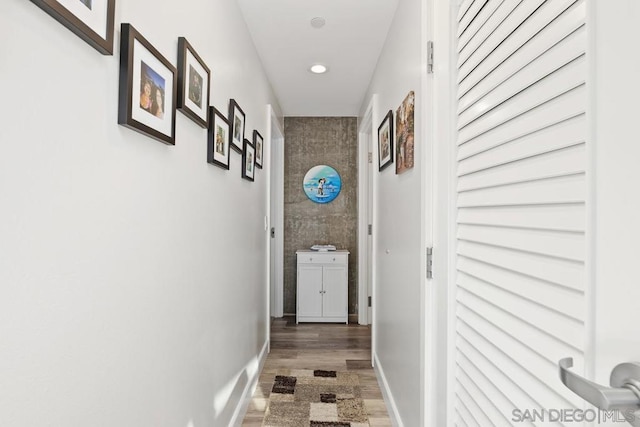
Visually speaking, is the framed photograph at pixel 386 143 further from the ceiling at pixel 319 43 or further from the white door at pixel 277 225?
the white door at pixel 277 225

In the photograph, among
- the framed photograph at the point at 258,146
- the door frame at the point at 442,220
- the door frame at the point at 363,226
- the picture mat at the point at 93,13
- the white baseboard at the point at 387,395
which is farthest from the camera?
the door frame at the point at 363,226

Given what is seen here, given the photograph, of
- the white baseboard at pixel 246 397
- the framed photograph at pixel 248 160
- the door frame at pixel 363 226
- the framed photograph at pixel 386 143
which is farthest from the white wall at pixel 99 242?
the door frame at pixel 363 226

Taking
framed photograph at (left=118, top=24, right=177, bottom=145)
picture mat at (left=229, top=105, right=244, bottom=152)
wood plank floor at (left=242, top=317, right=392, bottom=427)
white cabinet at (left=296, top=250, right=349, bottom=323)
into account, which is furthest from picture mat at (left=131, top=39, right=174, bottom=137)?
white cabinet at (left=296, top=250, right=349, bottom=323)

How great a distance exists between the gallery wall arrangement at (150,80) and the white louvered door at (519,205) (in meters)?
0.86

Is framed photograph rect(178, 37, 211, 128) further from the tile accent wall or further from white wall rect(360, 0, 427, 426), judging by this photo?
the tile accent wall

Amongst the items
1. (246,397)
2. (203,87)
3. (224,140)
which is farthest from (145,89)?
(246,397)

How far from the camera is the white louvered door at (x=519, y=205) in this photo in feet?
1.94

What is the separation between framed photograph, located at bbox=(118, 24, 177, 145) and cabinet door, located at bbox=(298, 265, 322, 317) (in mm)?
3209

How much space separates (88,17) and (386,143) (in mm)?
1961

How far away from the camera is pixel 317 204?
4.62 m

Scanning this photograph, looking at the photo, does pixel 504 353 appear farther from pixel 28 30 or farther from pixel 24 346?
pixel 28 30

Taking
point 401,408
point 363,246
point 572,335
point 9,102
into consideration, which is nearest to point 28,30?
point 9,102

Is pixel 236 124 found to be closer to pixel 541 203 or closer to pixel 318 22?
pixel 318 22

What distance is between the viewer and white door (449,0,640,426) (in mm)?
477
